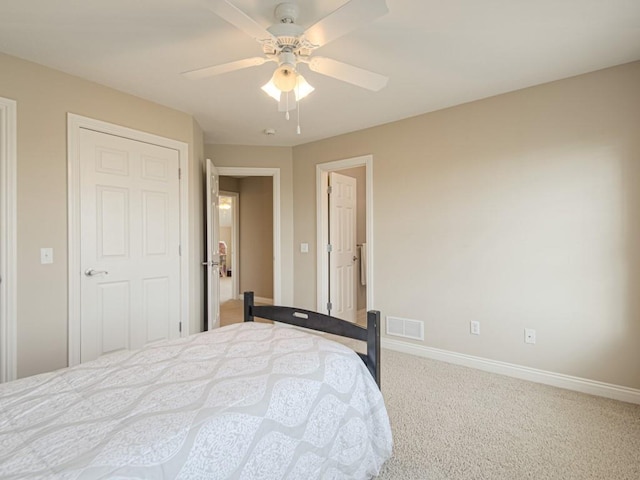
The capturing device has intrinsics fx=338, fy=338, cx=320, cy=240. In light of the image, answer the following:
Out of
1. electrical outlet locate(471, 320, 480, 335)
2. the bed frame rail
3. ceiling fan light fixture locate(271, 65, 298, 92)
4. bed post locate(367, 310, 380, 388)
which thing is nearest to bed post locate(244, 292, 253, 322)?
the bed frame rail

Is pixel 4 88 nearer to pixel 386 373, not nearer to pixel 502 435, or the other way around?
pixel 386 373

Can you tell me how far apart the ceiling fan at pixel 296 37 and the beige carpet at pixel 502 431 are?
79.7 inches

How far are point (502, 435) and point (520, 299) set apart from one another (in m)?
1.21

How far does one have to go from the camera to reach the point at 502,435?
2008 mm

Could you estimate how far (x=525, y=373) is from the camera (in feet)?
9.14

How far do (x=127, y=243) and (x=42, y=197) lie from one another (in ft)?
2.19

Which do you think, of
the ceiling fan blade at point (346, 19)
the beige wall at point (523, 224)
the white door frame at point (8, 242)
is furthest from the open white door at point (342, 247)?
the white door frame at point (8, 242)

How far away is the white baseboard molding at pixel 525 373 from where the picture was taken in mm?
2426

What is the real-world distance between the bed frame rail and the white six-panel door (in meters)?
1.35

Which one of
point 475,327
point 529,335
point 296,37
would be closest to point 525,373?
point 529,335

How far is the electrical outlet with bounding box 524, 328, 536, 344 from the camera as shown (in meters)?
2.76

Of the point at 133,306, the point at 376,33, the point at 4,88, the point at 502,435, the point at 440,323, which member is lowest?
the point at 502,435

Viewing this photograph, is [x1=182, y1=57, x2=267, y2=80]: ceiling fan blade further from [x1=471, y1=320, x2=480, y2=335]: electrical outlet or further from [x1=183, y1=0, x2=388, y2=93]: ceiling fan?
[x1=471, y1=320, x2=480, y2=335]: electrical outlet

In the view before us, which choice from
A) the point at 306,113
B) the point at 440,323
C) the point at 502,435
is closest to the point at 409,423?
the point at 502,435
